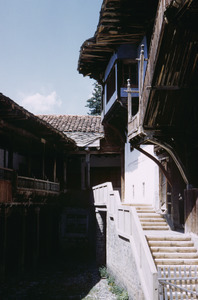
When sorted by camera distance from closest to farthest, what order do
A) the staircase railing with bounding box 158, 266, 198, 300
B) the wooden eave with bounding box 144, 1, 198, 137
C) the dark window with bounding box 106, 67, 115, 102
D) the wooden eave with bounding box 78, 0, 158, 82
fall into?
the wooden eave with bounding box 144, 1, 198, 137 < the staircase railing with bounding box 158, 266, 198, 300 < the wooden eave with bounding box 78, 0, 158, 82 < the dark window with bounding box 106, 67, 115, 102

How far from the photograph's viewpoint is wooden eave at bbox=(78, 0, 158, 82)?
12781 millimetres

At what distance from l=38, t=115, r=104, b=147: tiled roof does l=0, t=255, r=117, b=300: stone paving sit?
7431 millimetres

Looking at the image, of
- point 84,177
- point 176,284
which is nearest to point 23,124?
point 176,284

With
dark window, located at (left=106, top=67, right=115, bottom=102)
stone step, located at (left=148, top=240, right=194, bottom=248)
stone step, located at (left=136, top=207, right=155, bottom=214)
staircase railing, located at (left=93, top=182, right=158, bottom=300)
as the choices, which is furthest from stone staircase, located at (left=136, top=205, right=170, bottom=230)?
dark window, located at (left=106, top=67, right=115, bottom=102)

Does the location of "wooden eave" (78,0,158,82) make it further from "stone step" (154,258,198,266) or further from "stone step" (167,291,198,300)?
"stone step" (167,291,198,300)

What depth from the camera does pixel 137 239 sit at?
10.5 metres

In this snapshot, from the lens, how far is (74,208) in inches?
837

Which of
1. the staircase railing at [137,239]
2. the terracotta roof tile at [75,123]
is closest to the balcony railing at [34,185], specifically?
the staircase railing at [137,239]

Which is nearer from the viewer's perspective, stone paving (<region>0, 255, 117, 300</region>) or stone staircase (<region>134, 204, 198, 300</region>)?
stone staircase (<region>134, 204, 198, 300</region>)

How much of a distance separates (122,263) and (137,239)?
2578 millimetres

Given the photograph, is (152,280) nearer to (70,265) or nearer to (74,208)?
(70,265)

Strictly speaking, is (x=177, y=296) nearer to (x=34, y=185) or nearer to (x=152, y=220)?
(x=152, y=220)

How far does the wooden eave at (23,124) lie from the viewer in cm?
1178

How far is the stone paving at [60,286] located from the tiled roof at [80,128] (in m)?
7.43
